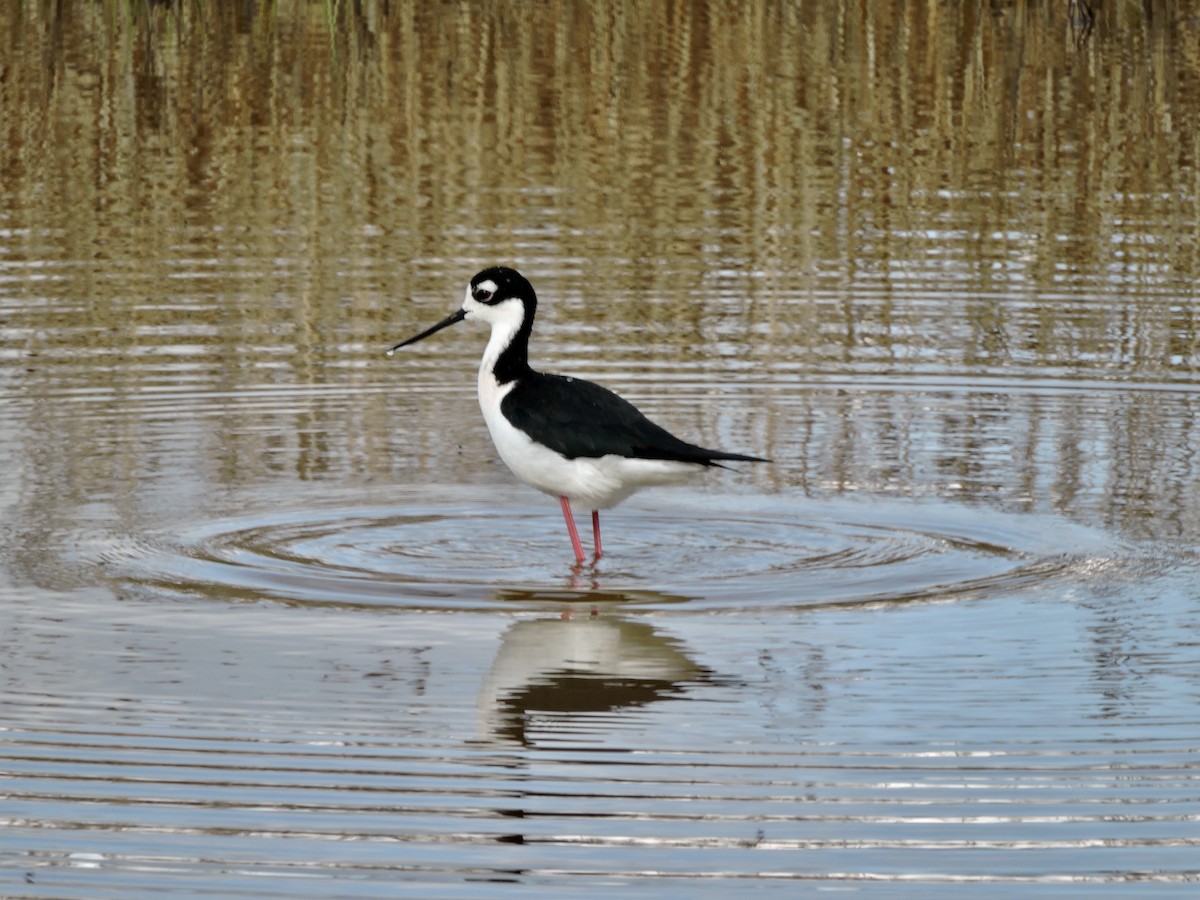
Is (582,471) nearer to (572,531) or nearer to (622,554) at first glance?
(572,531)

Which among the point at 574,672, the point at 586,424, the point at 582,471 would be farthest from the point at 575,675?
the point at 586,424

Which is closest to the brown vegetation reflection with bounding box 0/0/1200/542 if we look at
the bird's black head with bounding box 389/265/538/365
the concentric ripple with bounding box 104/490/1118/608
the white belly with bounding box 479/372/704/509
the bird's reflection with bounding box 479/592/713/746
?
the concentric ripple with bounding box 104/490/1118/608

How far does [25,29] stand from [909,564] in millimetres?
15978

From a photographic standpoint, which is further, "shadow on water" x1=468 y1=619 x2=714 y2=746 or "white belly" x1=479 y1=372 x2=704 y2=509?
"white belly" x1=479 y1=372 x2=704 y2=509

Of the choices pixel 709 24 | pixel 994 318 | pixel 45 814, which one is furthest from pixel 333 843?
pixel 709 24

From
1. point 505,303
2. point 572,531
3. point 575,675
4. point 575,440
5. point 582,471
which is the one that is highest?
point 505,303

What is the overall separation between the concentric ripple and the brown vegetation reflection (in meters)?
0.51

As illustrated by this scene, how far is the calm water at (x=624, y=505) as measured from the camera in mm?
5598

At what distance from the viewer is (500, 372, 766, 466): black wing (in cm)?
824

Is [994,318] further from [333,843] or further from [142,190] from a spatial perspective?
[333,843]

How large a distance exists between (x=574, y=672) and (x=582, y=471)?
1.48 metres

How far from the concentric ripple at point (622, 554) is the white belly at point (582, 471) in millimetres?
248

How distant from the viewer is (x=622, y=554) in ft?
28.0

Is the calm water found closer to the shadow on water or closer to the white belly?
the shadow on water
